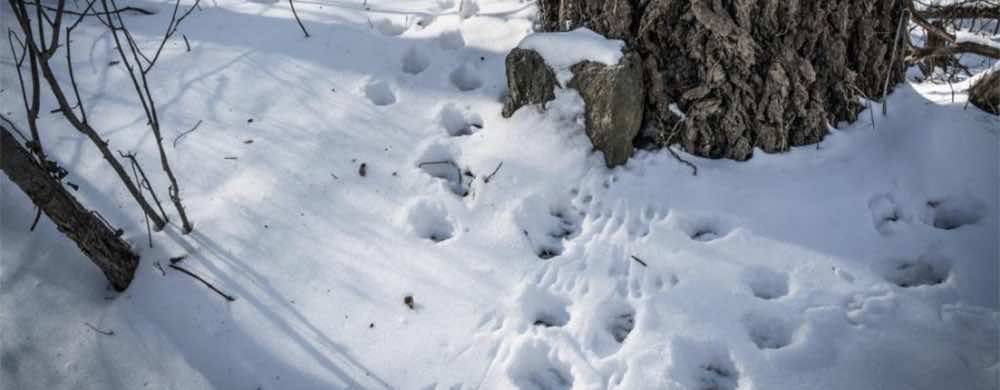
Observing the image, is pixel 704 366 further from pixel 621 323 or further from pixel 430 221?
pixel 430 221

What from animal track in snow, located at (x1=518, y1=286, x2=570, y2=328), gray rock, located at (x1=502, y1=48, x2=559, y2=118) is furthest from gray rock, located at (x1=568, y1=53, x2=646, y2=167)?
animal track in snow, located at (x1=518, y1=286, x2=570, y2=328)

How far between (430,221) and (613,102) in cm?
89

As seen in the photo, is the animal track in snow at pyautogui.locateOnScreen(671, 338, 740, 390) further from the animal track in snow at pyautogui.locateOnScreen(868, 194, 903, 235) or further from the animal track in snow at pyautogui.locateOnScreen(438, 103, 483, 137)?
the animal track in snow at pyautogui.locateOnScreen(438, 103, 483, 137)

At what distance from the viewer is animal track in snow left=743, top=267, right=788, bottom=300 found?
1890 mm

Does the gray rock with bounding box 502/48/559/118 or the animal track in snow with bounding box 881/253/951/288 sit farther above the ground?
the gray rock with bounding box 502/48/559/118

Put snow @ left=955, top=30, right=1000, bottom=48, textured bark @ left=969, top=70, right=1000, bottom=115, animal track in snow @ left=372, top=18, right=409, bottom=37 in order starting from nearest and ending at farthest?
textured bark @ left=969, top=70, right=1000, bottom=115, snow @ left=955, top=30, right=1000, bottom=48, animal track in snow @ left=372, top=18, right=409, bottom=37

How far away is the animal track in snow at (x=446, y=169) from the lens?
2.34 metres

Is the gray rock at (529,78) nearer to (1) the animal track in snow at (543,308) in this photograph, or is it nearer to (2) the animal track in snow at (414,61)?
(2) the animal track in snow at (414,61)

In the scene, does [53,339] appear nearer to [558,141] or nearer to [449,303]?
[449,303]

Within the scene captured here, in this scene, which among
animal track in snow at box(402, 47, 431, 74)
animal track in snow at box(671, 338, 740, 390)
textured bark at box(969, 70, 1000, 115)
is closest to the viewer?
animal track in snow at box(671, 338, 740, 390)

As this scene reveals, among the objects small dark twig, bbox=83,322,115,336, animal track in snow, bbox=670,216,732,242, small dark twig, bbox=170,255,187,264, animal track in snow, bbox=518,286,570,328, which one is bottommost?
small dark twig, bbox=83,322,115,336

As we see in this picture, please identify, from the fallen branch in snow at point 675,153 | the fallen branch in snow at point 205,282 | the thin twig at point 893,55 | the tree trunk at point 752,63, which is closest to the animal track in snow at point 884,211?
the tree trunk at point 752,63

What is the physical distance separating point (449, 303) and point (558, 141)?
2.77ft

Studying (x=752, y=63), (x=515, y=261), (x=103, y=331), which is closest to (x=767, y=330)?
(x=515, y=261)
